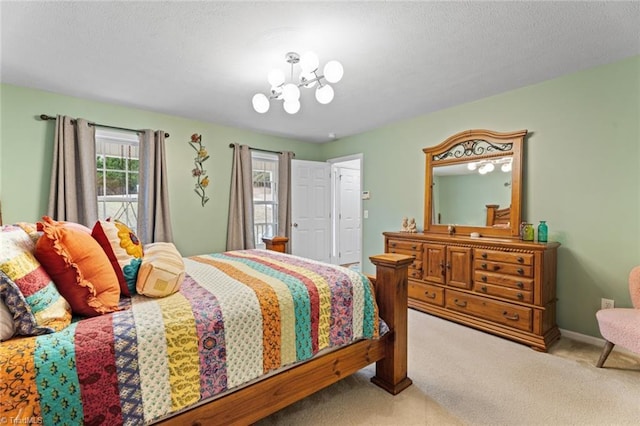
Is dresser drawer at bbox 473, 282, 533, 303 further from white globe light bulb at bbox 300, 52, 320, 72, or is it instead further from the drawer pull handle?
white globe light bulb at bbox 300, 52, 320, 72

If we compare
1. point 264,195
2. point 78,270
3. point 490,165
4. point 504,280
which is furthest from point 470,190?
point 78,270

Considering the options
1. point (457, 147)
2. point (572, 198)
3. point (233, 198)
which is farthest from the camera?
point (233, 198)

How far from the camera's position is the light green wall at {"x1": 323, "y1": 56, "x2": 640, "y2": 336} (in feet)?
7.83

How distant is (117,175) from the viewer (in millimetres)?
3586

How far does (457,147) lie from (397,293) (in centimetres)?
232

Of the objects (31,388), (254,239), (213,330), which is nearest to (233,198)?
(254,239)

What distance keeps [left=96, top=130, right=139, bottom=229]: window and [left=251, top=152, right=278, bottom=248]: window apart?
161 cm

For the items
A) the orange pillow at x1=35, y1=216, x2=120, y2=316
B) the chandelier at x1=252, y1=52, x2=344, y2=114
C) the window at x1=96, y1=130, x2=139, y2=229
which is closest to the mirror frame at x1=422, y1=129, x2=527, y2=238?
the chandelier at x1=252, y1=52, x2=344, y2=114

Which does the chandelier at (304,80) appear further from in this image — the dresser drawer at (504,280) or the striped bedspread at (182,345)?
the dresser drawer at (504,280)

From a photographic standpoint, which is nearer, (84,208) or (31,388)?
(31,388)

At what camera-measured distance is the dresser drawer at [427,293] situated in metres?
3.20

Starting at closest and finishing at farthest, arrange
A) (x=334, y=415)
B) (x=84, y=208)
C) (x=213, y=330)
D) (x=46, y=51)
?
(x=213, y=330) → (x=334, y=415) → (x=46, y=51) → (x=84, y=208)

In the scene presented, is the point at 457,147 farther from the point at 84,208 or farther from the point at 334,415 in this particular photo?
the point at 84,208

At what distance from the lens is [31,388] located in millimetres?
915
